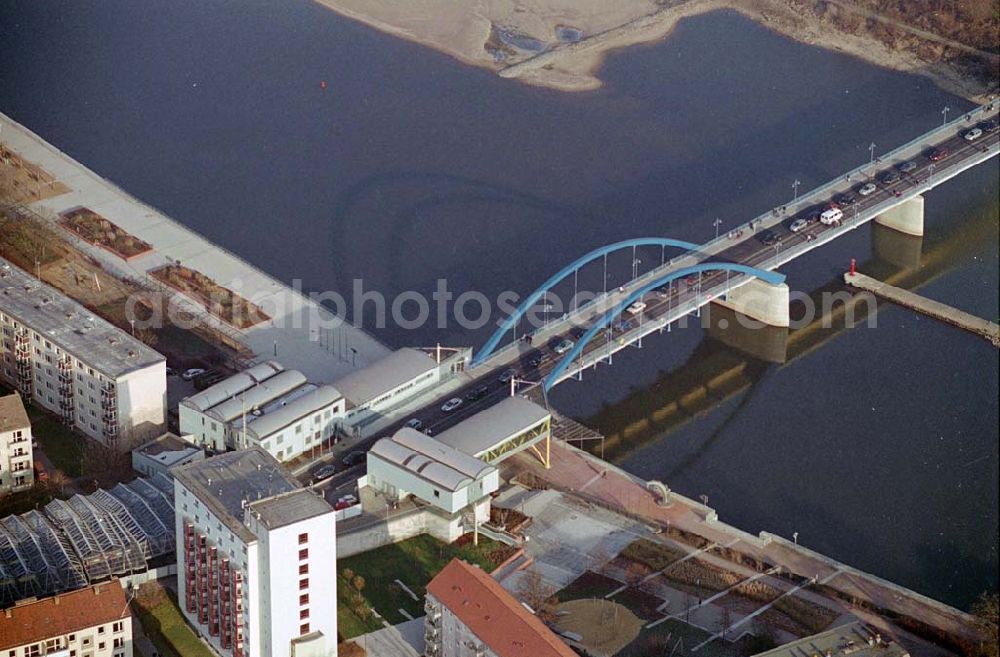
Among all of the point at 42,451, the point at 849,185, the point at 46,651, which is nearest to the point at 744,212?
the point at 849,185

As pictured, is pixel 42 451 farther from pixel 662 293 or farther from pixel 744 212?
pixel 744 212

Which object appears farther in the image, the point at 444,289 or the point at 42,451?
the point at 444,289

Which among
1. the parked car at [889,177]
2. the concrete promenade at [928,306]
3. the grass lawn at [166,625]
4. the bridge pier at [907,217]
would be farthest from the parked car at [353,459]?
the bridge pier at [907,217]

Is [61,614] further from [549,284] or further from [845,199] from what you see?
[845,199]

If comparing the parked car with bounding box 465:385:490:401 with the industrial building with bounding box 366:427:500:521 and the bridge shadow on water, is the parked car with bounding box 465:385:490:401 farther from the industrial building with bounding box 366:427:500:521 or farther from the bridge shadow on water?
the industrial building with bounding box 366:427:500:521

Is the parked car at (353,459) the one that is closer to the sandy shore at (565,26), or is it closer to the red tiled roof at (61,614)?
the red tiled roof at (61,614)

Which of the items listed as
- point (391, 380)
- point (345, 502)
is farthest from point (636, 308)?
point (345, 502)

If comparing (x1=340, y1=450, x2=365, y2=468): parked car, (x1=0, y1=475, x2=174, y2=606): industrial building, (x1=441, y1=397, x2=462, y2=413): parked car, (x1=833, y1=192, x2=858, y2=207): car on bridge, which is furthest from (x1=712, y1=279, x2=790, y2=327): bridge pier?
(x1=0, y1=475, x2=174, y2=606): industrial building
